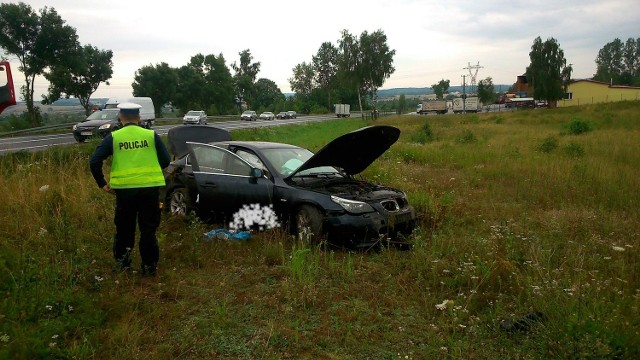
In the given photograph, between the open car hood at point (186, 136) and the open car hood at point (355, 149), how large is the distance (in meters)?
2.72

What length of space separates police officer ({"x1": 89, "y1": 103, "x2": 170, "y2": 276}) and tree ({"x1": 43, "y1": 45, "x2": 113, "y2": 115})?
39.0 metres

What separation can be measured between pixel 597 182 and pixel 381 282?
6762 mm

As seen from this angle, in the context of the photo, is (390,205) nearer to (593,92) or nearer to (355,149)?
(355,149)

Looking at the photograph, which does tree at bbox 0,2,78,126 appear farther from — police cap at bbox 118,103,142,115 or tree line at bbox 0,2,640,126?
police cap at bbox 118,103,142,115

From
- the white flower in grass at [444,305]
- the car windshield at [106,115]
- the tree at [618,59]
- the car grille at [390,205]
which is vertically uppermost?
the tree at [618,59]

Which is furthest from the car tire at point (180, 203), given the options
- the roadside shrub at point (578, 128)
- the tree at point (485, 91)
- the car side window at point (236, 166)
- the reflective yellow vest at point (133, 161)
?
the tree at point (485, 91)

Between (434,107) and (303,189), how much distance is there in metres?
68.6

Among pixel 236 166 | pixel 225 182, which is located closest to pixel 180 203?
pixel 225 182

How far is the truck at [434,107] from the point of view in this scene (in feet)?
231

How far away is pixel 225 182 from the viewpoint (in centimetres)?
668

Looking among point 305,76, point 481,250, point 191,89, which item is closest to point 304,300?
point 481,250

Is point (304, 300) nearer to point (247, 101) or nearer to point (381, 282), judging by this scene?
point (381, 282)

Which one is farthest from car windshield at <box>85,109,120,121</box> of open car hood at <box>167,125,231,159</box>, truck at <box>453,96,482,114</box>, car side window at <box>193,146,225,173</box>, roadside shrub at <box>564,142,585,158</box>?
truck at <box>453,96,482,114</box>

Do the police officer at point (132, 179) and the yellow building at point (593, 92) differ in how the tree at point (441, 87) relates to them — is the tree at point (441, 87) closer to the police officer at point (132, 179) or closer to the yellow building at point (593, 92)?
the yellow building at point (593, 92)
